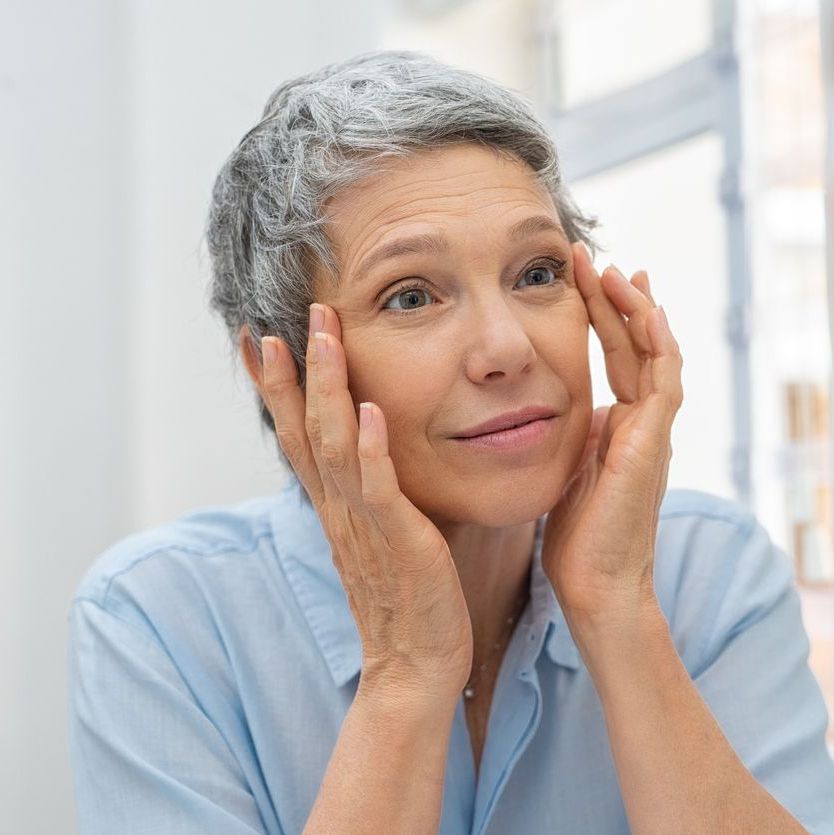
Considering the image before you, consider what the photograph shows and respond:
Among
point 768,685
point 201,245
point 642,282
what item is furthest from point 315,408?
point 201,245

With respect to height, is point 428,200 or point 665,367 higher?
point 428,200

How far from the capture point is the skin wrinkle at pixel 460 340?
1246 mm

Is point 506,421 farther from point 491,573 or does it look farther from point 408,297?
point 491,573

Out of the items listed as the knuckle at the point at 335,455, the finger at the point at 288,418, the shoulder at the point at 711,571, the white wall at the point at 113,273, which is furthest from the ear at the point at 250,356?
the white wall at the point at 113,273

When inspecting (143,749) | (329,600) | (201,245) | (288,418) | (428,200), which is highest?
(201,245)

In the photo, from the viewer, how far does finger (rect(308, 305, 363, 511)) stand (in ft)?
4.08

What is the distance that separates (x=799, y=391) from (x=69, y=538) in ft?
5.74

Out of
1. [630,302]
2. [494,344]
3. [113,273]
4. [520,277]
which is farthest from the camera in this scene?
[113,273]

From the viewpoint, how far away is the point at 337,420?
124 centimetres

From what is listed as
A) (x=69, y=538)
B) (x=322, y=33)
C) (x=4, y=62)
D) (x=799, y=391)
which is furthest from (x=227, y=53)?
(x=799, y=391)

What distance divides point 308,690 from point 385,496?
346 millimetres

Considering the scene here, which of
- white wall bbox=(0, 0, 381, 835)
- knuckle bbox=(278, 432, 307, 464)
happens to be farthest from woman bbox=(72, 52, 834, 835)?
white wall bbox=(0, 0, 381, 835)

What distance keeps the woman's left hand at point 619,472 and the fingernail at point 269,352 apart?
0.40m

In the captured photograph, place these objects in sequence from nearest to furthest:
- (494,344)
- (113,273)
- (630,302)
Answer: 1. (494,344)
2. (630,302)
3. (113,273)
